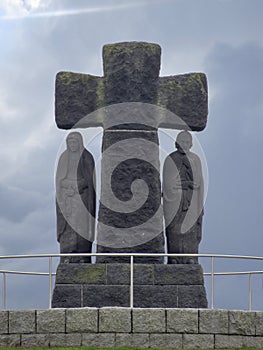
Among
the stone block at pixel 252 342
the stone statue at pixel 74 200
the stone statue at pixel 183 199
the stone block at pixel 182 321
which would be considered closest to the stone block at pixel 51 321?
the stone block at pixel 182 321

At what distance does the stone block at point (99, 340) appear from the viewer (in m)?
12.7

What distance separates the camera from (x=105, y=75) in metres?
15.3

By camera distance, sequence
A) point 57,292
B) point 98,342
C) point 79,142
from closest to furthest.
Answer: point 98,342, point 57,292, point 79,142

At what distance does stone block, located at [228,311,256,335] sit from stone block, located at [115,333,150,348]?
3.91ft

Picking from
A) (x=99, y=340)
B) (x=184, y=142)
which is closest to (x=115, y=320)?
(x=99, y=340)

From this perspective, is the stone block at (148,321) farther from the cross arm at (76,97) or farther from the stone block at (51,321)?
the cross arm at (76,97)

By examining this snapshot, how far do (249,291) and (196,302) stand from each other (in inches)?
38.3

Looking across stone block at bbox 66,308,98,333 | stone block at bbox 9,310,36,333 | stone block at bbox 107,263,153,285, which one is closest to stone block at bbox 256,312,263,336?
stone block at bbox 107,263,153,285

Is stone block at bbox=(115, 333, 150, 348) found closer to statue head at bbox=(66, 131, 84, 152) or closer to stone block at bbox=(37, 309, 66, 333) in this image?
stone block at bbox=(37, 309, 66, 333)

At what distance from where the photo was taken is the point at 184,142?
1512 cm

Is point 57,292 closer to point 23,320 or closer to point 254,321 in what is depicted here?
point 23,320

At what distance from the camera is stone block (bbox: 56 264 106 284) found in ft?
46.1

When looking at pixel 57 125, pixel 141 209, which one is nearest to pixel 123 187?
pixel 141 209

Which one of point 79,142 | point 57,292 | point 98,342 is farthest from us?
point 79,142
